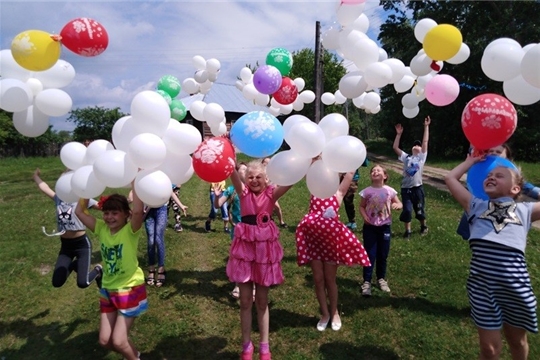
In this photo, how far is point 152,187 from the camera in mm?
2660

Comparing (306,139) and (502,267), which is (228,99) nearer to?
(306,139)

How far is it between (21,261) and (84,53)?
4488 millimetres

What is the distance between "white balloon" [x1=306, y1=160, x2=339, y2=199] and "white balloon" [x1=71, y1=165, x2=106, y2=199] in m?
1.58

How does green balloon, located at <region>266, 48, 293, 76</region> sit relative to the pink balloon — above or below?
above

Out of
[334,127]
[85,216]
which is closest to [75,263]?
[85,216]

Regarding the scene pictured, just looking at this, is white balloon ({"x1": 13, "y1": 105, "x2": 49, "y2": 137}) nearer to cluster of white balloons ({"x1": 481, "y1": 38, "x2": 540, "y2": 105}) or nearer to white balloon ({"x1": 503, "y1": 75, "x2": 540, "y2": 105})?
cluster of white balloons ({"x1": 481, "y1": 38, "x2": 540, "y2": 105})

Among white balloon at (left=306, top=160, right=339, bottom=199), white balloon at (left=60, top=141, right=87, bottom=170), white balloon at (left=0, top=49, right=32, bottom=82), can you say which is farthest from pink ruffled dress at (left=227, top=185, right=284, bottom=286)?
white balloon at (left=0, top=49, right=32, bottom=82)

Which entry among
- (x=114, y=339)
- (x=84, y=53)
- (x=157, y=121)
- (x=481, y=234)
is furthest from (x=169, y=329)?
(x=481, y=234)

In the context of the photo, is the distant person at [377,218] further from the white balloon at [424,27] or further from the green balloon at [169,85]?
the green balloon at [169,85]

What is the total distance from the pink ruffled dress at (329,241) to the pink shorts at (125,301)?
5.06ft

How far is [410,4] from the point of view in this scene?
20.0 meters

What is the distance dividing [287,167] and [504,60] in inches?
75.2

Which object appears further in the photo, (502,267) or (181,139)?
(181,139)

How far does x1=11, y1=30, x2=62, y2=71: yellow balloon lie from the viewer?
2859 mm
